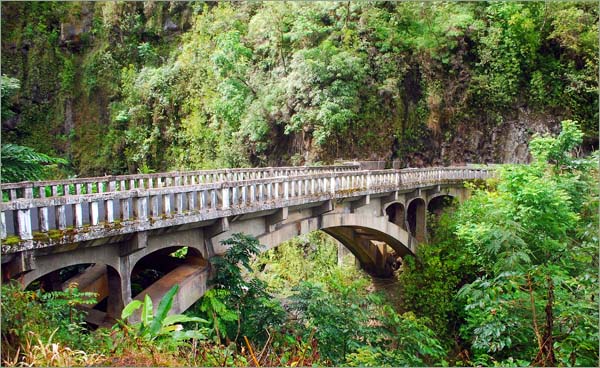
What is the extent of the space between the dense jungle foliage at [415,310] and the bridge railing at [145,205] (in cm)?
90

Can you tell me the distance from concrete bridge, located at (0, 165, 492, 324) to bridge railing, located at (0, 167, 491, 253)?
17 millimetres

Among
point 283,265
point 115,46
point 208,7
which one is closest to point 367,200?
point 283,265

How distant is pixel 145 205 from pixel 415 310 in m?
14.8

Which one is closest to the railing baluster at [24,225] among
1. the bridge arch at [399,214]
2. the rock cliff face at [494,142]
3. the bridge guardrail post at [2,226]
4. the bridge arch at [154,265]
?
the bridge guardrail post at [2,226]

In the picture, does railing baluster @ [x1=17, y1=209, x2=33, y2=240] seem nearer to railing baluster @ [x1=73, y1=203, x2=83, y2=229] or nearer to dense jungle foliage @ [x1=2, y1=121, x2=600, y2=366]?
railing baluster @ [x1=73, y1=203, x2=83, y2=229]

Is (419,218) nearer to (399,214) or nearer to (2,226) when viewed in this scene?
(399,214)

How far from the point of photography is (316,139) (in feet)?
80.9

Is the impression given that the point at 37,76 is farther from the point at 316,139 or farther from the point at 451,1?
the point at 451,1

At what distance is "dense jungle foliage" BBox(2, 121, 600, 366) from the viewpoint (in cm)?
566

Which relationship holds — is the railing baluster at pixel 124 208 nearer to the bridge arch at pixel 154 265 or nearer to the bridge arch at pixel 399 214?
the bridge arch at pixel 154 265

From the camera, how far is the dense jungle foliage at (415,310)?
566 cm

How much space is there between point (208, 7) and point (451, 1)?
1718cm

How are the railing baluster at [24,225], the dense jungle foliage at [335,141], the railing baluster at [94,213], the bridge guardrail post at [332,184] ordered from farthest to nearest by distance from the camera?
the bridge guardrail post at [332,184]
the dense jungle foliage at [335,141]
the railing baluster at [94,213]
the railing baluster at [24,225]

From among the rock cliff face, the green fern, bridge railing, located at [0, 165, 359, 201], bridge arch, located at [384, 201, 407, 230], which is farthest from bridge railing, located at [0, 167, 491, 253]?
the rock cliff face
